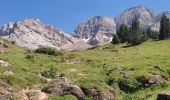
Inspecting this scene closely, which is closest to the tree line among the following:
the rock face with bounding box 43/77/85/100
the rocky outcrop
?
the rocky outcrop

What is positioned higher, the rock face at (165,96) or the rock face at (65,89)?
the rock face at (65,89)

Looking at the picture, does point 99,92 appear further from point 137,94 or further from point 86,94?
point 137,94

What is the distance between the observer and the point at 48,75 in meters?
44.1

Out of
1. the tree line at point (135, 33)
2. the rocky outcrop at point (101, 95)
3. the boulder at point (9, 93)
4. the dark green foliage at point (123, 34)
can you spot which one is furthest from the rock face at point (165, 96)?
the dark green foliage at point (123, 34)

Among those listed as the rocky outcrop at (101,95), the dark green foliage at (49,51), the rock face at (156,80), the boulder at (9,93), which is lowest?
the rocky outcrop at (101,95)

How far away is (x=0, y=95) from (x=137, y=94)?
14965 mm

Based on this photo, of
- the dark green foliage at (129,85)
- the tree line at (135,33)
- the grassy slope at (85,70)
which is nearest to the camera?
→ the grassy slope at (85,70)

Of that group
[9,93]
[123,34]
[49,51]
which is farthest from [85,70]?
[123,34]

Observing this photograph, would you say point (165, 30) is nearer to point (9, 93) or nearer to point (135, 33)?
point (135, 33)

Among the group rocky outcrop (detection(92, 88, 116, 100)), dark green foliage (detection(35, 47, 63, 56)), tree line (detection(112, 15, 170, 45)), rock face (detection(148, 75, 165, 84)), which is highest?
tree line (detection(112, 15, 170, 45))

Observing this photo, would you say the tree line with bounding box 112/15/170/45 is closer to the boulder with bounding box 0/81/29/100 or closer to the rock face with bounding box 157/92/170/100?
the rock face with bounding box 157/92/170/100

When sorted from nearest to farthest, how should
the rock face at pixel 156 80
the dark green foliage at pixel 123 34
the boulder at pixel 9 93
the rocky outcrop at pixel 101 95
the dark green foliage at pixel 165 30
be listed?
the boulder at pixel 9 93 → the rocky outcrop at pixel 101 95 → the rock face at pixel 156 80 → the dark green foliage at pixel 165 30 → the dark green foliage at pixel 123 34

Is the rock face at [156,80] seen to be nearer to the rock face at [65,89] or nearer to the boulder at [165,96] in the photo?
the boulder at [165,96]

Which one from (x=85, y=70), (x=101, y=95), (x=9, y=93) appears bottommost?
(x=101, y=95)
